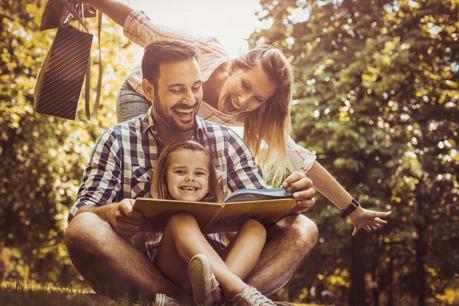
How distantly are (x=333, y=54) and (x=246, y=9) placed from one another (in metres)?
2.95

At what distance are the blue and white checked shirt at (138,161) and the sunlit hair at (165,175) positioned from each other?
9cm

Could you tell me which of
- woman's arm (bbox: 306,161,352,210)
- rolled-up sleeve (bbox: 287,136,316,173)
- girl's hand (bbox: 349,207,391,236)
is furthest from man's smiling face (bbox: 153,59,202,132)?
girl's hand (bbox: 349,207,391,236)

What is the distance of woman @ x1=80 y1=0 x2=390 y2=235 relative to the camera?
8.15ft

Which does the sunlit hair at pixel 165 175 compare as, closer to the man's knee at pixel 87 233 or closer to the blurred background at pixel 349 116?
the man's knee at pixel 87 233

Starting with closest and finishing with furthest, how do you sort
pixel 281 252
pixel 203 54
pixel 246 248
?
pixel 246 248, pixel 281 252, pixel 203 54

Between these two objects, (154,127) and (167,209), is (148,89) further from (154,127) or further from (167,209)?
(167,209)

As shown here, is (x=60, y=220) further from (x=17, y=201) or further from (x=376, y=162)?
(x=376, y=162)

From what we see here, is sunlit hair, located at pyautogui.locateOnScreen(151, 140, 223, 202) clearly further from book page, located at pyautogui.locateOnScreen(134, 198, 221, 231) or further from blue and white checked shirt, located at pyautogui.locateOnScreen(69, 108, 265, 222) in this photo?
book page, located at pyautogui.locateOnScreen(134, 198, 221, 231)

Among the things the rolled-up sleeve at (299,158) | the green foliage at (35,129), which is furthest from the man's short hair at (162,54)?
the green foliage at (35,129)

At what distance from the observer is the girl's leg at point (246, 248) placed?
175cm

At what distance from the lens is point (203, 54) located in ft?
8.56

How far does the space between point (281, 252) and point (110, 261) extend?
0.53 metres

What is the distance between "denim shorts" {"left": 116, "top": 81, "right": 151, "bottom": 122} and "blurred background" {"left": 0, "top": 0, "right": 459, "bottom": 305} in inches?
144

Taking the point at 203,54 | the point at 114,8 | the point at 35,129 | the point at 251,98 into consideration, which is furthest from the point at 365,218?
the point at 35,129
